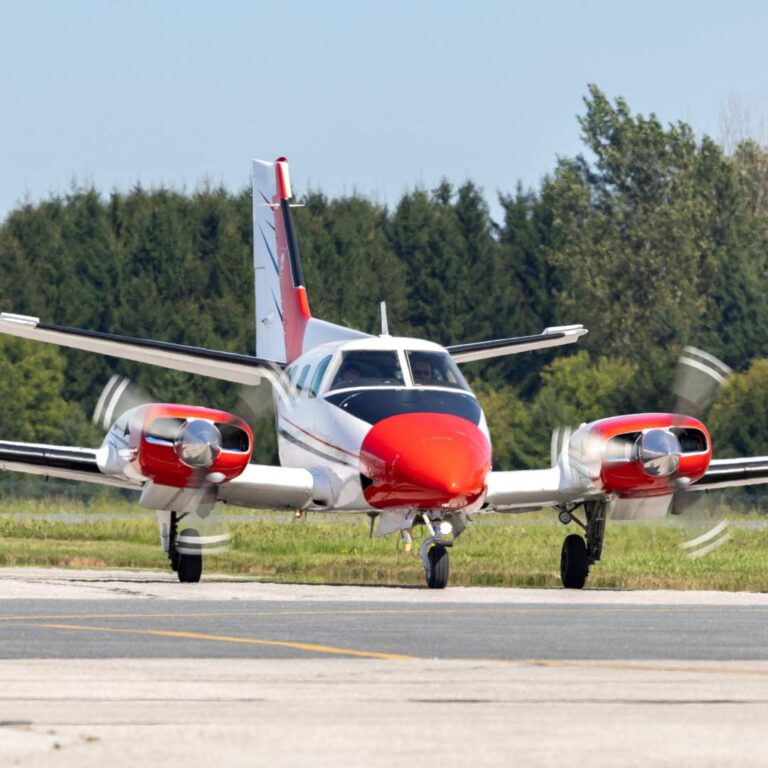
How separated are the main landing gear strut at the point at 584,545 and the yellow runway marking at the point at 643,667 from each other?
415 inches

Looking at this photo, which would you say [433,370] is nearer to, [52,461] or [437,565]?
[437,565]

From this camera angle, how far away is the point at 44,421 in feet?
227

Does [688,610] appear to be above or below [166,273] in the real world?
below

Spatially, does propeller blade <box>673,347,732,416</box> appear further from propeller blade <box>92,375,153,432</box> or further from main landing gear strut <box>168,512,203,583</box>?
propeller blade <box>92,375,153,432</box>

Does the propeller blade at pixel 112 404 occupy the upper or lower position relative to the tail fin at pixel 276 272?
lower

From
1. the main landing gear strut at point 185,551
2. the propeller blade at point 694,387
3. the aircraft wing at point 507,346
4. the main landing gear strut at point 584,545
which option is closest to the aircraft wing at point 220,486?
the main landing gear strut at point 185,551

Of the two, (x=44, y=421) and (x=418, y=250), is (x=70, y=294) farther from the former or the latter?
A: (x=418, y=250)

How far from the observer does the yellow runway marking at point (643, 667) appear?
10648 millimetres

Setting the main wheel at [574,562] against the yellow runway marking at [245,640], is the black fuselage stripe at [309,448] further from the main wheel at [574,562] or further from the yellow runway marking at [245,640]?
the yellow runway marking at [245,640]

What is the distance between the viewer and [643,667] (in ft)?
35.6

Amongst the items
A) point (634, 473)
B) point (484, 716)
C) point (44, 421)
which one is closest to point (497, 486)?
point (634, 473)

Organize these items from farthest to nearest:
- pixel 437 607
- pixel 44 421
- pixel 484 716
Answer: pixel 44 421 < pixel 437 607 < pixel 484 716

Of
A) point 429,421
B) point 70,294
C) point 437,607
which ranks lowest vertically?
point 437,607

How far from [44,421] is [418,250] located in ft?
89.7
